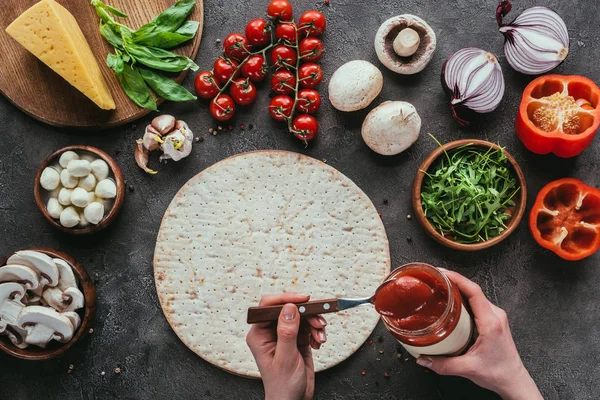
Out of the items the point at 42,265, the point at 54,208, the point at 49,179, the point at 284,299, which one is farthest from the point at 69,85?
the point at 284,299

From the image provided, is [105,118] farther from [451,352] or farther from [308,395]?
[451,352]

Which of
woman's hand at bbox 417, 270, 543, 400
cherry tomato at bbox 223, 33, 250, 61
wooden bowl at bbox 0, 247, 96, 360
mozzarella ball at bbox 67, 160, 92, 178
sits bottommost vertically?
A: woman's hand at bbox 417, 270, 543, 400

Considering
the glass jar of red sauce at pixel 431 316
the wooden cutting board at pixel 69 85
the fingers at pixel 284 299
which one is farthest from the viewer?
the wooden cutting board at pixel 69 85

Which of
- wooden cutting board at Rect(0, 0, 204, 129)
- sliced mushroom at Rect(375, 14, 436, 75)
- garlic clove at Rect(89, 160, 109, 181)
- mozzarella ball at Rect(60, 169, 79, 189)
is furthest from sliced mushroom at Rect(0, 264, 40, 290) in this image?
sliced mushroom at Rect(375, 14, 436, 75)

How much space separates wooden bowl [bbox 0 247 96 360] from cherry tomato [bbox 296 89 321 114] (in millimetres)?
1279

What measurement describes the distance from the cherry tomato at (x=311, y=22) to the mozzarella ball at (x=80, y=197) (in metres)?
1.26

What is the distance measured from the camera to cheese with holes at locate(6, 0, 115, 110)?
253 centimetres

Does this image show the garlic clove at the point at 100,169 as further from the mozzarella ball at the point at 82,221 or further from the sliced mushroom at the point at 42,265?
the sliced mushroom at the point at 42,265

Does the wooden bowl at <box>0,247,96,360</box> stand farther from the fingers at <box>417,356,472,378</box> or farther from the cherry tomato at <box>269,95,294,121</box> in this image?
the fingers at <box>417,356,472,378</box>

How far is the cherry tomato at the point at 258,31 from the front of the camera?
2.65m

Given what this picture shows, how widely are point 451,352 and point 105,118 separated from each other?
1894mm

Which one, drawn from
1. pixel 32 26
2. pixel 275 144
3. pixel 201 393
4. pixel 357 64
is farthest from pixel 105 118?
pixel 201 393

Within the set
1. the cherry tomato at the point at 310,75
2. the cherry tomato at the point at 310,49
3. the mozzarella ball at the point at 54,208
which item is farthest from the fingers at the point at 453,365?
the mozzarella ball at the point at 54,208

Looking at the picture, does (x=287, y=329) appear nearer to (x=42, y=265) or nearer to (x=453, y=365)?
(x=453, y=365)
